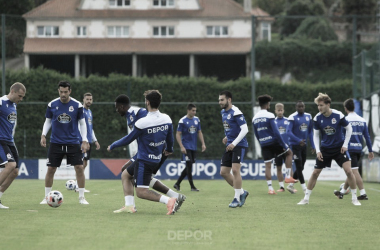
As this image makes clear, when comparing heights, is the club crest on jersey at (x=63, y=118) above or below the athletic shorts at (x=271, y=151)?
above

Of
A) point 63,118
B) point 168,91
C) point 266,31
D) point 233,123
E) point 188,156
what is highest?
point 266,31

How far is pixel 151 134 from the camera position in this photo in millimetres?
9883

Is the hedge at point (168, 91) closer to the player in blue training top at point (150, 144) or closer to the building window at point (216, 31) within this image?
the building window at point (216, 31)

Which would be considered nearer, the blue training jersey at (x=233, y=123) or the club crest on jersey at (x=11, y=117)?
the club crest on jersey at (x=11, y=117)

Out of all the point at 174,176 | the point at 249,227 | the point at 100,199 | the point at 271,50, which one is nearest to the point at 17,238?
the point at 249,227

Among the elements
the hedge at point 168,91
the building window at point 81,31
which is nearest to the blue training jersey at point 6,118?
the hedge at point 168,91

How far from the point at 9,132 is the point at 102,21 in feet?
138

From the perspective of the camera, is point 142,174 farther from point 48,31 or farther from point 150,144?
point 48,31

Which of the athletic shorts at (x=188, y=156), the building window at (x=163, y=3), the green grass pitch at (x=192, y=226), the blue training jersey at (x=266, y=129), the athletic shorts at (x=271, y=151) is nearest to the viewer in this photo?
the green grass pitch at (x=192, y=226)

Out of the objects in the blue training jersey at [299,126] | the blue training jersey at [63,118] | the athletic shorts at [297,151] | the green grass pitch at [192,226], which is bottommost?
the green grass pitch at [192,226]

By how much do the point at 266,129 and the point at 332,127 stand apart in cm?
341

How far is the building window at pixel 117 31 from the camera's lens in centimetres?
5269

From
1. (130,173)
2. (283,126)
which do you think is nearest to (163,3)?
(283,126)

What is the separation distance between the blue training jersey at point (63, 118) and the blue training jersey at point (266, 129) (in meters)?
5.14
